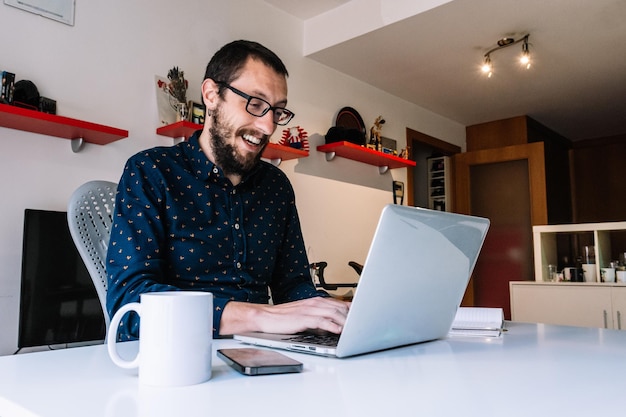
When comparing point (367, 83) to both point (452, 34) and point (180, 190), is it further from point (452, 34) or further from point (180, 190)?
point (180, 190)

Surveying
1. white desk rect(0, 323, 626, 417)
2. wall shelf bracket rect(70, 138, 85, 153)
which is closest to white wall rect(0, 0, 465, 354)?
wall shelf bracket rect(70, 138, 85, 153)

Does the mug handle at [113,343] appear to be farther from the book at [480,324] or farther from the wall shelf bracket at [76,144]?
the wall shelf bracket at [76,144]

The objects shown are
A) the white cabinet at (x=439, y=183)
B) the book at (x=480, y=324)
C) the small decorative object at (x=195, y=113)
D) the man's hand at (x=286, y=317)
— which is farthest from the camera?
the white cabinet at (x=439, y=183)

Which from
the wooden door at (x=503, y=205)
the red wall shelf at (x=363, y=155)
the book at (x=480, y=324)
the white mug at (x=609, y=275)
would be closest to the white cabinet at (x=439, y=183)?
the wooden door at (x=503, y=205)

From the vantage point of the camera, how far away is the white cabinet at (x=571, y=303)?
308 centimetres

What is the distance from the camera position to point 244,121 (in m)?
1.36

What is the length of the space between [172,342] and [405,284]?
35 centimetres

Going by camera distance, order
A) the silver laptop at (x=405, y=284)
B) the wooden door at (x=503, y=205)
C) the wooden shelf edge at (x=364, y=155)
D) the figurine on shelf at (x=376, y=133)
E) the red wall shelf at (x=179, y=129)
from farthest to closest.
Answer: the wooden door at (x=503, y=205) → the figurine on shelf at (x=376, y=133) → the wooden shelf edge at (x=364, y=155) → the red wall shelf at (x=179, y=129) → the silver laptop at (x=405, y=284)

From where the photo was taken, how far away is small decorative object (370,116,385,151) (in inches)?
143

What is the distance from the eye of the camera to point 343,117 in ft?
11.6

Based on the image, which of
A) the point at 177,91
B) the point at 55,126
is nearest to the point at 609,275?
the point at 177,91

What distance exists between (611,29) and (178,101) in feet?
8.34

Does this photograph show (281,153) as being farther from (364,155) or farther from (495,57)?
(495,57)

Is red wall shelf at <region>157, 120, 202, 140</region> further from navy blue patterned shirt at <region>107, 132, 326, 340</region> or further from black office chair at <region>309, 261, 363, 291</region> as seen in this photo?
black office chair at <region>309, 261, 363, 291</region>
